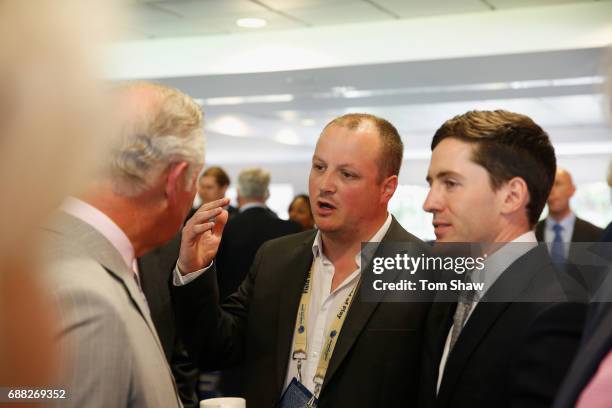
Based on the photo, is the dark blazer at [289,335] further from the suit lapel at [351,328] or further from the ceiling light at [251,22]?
the ceiling light at [251,22]

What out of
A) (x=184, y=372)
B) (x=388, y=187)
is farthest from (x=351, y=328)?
(x=184, y=372)

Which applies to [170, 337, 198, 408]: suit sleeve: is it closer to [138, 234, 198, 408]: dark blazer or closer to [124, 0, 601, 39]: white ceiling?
[138, 234, 198, 408]: dark blazer

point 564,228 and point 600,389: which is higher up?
point 564,228

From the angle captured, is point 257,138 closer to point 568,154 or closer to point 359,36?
point 568,154

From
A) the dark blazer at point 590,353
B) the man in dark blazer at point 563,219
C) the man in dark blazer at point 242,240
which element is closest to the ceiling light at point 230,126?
the man in dark blazer at point 563,219

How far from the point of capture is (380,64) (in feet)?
21.1

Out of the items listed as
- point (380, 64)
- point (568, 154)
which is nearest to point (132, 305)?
point (380, 64)

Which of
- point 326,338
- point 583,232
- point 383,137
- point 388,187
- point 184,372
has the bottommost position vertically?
point 184,372

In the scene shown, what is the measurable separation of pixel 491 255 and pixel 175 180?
70 centimetres

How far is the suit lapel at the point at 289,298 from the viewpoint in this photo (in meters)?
1.74

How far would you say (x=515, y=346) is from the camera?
1.37 meters

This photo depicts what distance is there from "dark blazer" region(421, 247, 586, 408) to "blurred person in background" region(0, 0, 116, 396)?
0.92m

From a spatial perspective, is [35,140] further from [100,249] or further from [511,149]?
[511,149]

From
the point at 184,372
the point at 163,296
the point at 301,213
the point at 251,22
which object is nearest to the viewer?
the point at 163,296
